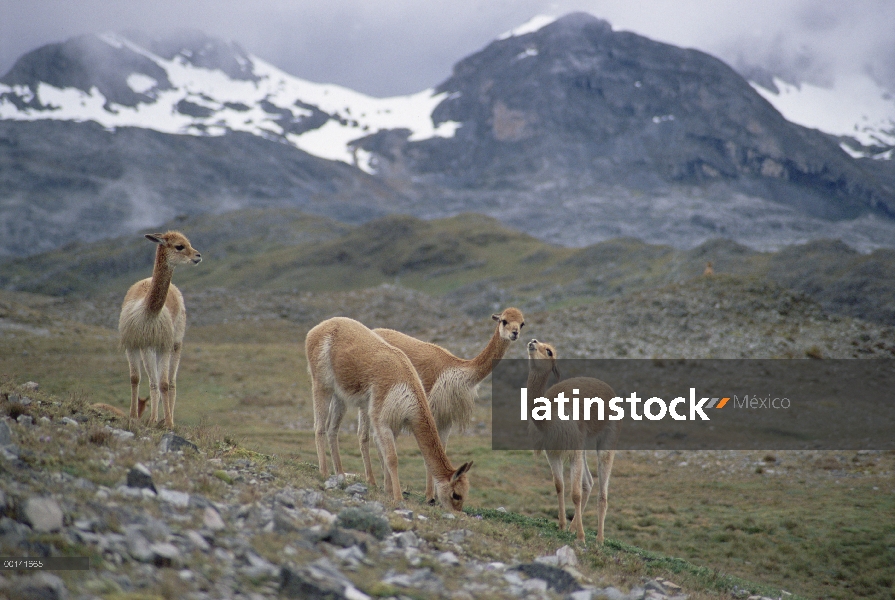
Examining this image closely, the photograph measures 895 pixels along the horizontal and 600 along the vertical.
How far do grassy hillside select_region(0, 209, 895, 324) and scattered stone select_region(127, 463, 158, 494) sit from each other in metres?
68.3

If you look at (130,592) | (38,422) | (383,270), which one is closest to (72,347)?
(38,422)

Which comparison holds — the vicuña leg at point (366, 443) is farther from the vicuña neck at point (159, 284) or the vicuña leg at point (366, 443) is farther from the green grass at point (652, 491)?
the vicuña neck at point (159, 284)

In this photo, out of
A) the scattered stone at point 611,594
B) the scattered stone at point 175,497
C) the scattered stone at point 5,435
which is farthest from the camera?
the scattered stone at point 611,594

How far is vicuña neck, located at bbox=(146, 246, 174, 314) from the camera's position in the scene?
13.5 metres

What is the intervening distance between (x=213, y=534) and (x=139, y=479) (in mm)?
1366

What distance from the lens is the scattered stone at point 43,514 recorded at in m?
5.95

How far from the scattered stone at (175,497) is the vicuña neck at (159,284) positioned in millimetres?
6827

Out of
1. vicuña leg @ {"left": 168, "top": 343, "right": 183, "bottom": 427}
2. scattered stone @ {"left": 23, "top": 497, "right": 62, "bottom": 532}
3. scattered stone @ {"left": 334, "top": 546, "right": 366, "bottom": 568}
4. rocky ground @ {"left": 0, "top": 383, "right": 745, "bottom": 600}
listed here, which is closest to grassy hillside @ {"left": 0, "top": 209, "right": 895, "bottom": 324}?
vicuña leg @ {"left": 168, "top": 343, "right": 183, "bottom": 427}

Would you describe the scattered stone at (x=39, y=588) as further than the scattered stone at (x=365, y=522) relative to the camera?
No

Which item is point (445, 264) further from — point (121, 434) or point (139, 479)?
point (139, 479)

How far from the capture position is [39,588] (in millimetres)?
5039

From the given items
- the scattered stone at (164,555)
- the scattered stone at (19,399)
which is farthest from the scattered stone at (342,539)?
the scattered stone at (19,399)

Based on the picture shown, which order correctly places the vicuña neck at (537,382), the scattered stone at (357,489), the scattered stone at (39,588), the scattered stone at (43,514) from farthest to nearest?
the vicuña neck at (537,382) < the scattered stone at (357,489) < the scattered stone at (43,514) < the scattered stone at (39,588)

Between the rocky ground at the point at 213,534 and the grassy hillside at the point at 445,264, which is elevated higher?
the grassy hillside at the point at 445,264
